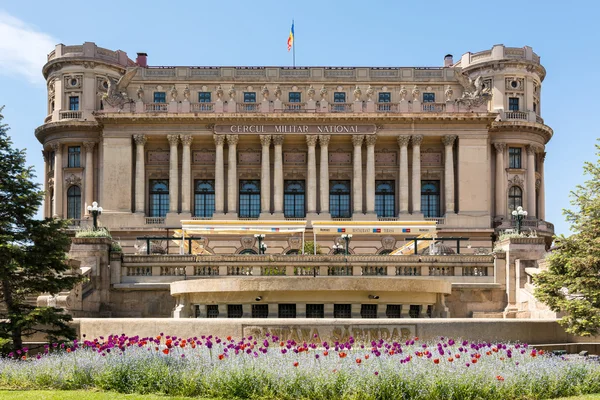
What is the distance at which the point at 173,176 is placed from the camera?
76.9 meters

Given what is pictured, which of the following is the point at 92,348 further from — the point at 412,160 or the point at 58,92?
the point at 58,92

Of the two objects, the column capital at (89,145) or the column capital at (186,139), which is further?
the column capital at (89,145)

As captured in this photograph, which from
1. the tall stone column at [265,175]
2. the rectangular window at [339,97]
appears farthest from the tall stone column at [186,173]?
the rectangular window at [339,97]

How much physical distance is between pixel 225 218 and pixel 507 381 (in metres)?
56.9

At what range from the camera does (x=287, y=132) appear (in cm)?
7712

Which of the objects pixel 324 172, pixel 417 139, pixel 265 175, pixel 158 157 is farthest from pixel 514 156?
pixel 158 157

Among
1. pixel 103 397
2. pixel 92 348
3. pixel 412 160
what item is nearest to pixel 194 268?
pixel 92 348

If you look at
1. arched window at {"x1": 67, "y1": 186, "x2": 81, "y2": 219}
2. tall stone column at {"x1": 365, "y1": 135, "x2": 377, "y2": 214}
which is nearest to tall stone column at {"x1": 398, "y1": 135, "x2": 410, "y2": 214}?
tall stone column at {"x1": 365, "y1": 135, "x2": 377, "y2": 214}

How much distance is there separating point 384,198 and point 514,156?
14.4 meters

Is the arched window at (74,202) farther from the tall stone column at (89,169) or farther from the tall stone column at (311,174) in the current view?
the tall stone column at (311,174)

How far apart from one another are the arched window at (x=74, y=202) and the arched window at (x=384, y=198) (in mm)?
27895

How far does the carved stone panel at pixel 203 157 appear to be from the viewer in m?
78.9

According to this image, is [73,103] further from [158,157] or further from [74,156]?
[158,157]

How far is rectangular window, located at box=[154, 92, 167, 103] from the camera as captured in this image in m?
80.9
